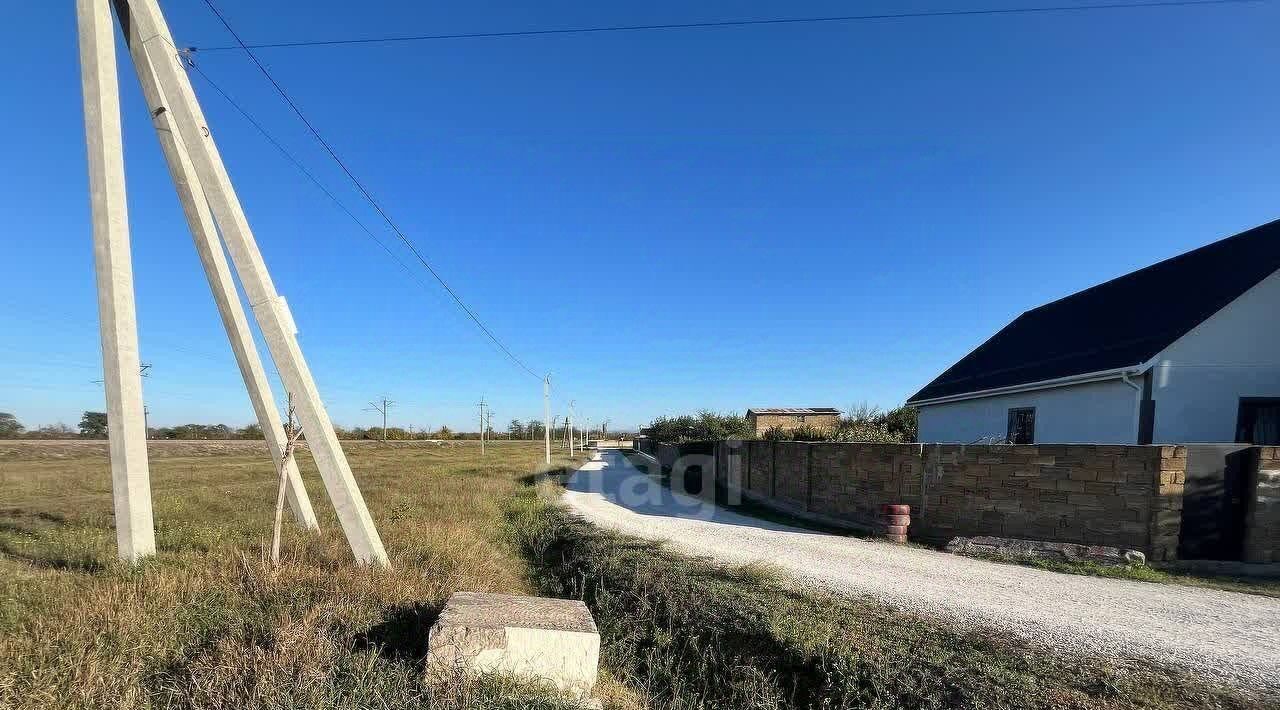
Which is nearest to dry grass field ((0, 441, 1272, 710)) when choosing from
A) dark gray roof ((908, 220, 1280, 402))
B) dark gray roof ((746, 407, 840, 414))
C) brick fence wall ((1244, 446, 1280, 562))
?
brick fence wall ((1244, 446, 1280, 562))

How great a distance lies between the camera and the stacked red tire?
29.0 ft

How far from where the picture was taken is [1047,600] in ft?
18.2

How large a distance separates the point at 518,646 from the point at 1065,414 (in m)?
13.6

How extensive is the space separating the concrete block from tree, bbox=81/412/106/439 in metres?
80.8

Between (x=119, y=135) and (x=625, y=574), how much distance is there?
7717mm

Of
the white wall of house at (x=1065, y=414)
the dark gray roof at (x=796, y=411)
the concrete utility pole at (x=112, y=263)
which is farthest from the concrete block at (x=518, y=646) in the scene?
the dark gray roof at (x=796, y=411)

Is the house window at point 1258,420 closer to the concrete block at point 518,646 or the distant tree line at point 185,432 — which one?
the concrete block at point 518,646

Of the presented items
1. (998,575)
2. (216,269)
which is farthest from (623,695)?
(216,269)

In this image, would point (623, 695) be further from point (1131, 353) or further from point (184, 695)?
point (1131, 353)

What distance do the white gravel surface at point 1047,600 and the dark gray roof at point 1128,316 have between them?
6.59 metres

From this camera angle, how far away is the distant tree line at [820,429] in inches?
697

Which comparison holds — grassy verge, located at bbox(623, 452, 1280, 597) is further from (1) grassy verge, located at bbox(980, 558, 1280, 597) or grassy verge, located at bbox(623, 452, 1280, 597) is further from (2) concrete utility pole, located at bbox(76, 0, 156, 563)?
(2) concrete utility pole, located at bbox(76, 0, 156, 563)

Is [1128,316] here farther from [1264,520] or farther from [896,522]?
[896,522]

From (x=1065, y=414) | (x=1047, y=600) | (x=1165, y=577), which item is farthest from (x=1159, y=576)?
(x=1065, y=414)
